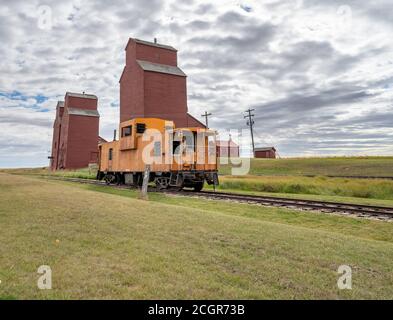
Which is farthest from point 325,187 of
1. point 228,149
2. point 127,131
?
point 228,149

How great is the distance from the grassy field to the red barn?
146 feet

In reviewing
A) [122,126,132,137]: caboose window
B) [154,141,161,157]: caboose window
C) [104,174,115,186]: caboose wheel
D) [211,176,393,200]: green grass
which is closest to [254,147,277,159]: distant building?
[211,176,393,200]: green grass

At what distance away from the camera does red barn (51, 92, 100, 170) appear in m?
51.0

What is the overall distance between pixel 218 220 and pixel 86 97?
51376mm

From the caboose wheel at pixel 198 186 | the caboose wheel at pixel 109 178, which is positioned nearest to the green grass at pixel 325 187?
the caboose wheel at pixel 198 186

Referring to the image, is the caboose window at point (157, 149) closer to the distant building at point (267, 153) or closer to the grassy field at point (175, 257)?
the grassy field at point (175, 257)

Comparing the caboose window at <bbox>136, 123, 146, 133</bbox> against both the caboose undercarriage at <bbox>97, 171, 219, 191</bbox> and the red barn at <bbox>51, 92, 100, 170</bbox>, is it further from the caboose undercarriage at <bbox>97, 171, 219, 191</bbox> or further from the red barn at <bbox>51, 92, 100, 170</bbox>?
the red barn at <bbox>51, 92, 100, 170</bbox>

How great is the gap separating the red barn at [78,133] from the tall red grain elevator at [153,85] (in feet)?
50.2

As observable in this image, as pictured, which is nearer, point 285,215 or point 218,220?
point 218,220

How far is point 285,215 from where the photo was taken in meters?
11.4

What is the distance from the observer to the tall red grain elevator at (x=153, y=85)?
3569 centimetres

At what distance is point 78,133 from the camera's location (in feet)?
170
